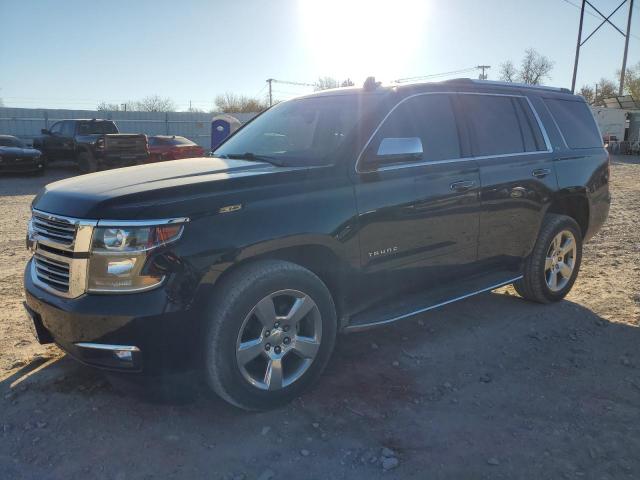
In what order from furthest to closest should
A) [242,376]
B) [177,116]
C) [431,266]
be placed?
[177,116] → [431,266] → [242,376]

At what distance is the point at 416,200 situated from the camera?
3773 millimetres

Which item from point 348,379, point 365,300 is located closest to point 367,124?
point 365,300

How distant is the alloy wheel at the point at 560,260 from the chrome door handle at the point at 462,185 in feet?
4.60

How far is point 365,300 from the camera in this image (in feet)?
12.1

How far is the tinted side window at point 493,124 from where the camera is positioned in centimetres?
436

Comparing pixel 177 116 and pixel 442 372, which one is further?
pixel 177 116

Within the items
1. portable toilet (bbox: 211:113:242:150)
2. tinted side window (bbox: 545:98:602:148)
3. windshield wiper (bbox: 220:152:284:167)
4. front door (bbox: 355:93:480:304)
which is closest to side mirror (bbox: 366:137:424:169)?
front door (bbox: 355:93:480:304)

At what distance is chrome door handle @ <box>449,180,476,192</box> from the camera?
13.2ft

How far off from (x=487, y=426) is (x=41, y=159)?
19.5m

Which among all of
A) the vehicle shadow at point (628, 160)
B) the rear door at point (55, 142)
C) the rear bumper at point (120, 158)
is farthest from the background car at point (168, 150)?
the vehicle shadow at point (628, 160)

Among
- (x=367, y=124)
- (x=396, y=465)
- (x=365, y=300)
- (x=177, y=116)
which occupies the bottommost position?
(x=396, y=465)

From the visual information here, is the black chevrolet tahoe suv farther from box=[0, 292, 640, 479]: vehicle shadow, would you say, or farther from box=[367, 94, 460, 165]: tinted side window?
box=[0, 292, 640, 479]: vehicle shadow

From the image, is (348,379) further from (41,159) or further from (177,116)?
(177,116)

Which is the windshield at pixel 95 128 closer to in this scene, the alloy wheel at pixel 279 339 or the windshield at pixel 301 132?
the windshield at pixel 301 132
